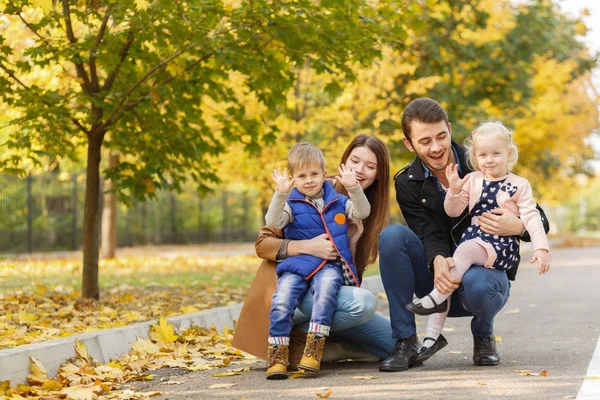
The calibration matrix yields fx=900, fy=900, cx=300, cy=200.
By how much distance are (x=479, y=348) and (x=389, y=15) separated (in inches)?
170

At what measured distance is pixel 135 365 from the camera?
5.71 meters

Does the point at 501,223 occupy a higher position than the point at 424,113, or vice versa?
the point at 424,113

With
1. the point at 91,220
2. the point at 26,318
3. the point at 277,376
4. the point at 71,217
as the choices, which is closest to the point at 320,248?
the point at 277,376

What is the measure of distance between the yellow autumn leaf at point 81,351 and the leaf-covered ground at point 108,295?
287mm

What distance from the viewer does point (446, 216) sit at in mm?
5582

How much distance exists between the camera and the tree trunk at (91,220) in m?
9.02

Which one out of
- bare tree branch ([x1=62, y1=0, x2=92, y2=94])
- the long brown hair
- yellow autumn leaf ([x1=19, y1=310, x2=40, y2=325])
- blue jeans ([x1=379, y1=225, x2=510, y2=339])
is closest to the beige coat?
the long brown hair

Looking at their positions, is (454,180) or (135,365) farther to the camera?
(135,365)

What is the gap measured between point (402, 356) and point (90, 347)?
78.4 inches

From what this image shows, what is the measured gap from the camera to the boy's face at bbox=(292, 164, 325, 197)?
534cm

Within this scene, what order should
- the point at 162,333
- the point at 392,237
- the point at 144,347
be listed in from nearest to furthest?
the point at 392,237, the point at 144,347, the point at 162,333

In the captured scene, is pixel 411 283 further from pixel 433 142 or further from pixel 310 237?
pixel 433 142

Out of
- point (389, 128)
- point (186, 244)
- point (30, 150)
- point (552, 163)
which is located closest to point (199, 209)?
point (186, 244)

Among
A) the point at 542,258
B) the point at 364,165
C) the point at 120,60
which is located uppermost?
the point at 120,60
